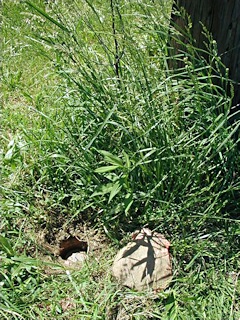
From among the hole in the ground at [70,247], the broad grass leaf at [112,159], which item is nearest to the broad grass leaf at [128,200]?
the broad grass leaf at [112,159]

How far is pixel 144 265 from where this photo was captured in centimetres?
216

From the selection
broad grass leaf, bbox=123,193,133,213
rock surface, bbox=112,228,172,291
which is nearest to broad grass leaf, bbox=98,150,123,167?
broad grass leaf, bbox=123,193,133,213

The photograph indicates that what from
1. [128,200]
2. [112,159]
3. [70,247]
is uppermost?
[112,159]

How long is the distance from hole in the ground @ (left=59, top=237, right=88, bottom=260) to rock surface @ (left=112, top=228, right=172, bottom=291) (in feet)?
0.87

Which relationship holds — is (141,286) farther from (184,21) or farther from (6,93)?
(6,93)

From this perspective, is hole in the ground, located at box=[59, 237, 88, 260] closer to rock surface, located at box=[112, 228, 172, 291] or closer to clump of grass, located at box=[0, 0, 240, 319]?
clump of grass, located at box=[0, 0, 240, 319]

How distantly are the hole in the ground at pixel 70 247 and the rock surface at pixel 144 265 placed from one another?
0.87 feet

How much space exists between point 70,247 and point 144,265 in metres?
0.45

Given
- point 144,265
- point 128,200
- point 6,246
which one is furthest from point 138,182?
point 6,246

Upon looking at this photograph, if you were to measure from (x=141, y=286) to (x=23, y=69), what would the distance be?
6.62ft

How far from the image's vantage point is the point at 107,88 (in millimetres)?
2391

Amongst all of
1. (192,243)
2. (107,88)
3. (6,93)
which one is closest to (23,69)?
(6,93)

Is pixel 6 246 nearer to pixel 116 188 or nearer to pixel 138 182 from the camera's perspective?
pixel 116 188

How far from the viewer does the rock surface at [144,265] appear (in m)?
2.14
